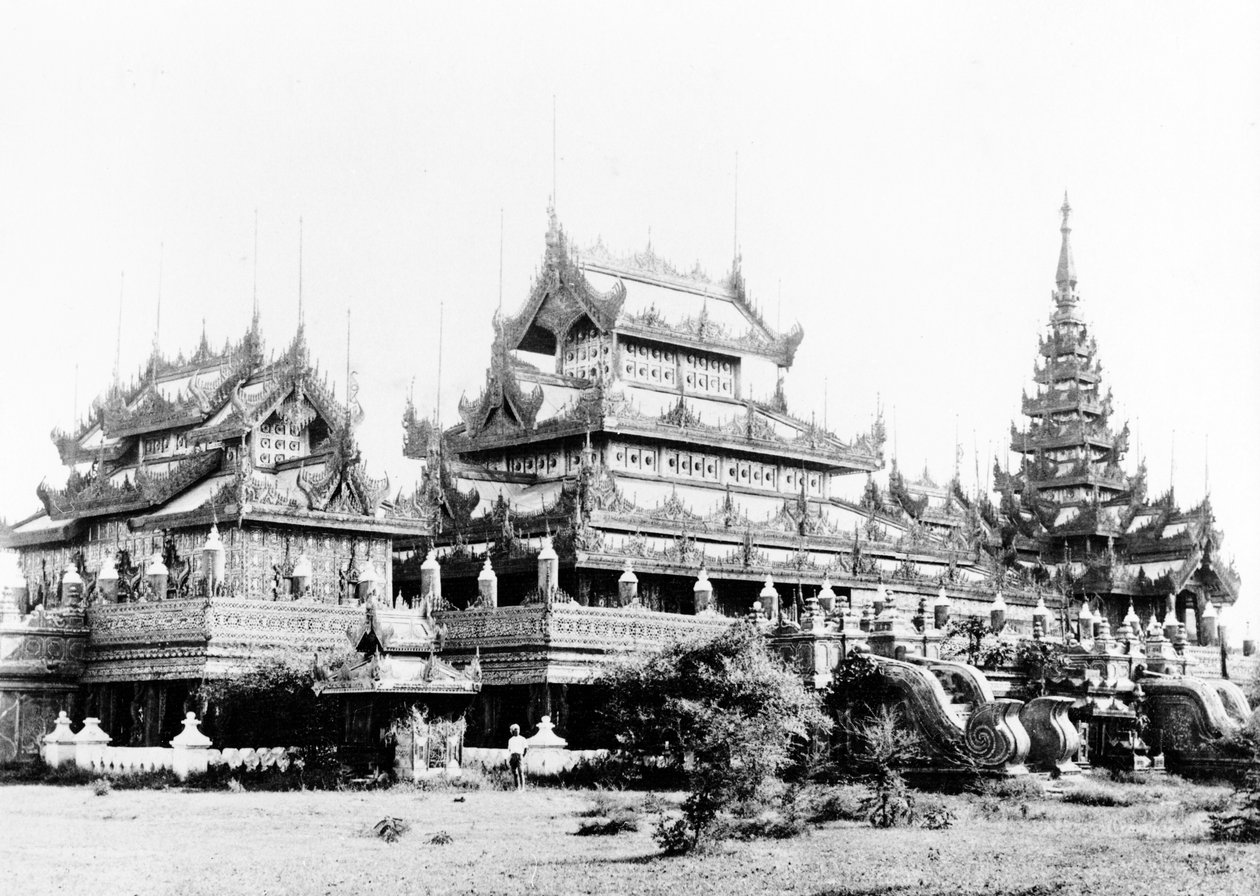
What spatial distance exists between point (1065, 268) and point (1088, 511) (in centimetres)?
1164

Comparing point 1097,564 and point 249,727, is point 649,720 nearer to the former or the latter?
point 249,727

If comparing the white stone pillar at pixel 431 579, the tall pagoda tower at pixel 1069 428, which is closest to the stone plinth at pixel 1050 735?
the white stone pillar at pixel 431 579

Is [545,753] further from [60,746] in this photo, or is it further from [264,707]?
[60,746]

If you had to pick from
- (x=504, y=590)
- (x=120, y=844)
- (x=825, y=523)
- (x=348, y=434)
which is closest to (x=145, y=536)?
(x=348, y=434)

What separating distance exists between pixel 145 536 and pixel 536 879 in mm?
25003

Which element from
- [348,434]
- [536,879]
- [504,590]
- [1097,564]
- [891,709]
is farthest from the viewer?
[1097,564]

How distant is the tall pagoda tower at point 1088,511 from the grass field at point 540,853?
3226 centimetres

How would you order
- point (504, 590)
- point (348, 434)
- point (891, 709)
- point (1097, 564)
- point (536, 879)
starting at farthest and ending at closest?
point (1097, 564) < point (504, 590) < point (348, 434) < point (891, 709) < point (536, 879)

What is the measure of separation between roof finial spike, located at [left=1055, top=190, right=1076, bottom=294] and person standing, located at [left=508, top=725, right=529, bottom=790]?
139 ft

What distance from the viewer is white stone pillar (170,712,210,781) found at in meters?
31.2

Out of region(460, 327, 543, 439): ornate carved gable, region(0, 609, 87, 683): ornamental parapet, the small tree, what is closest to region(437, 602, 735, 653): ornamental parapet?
the small tree

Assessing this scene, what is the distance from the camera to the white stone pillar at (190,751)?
102 ft

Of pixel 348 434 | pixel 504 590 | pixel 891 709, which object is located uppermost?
pixel 348 434

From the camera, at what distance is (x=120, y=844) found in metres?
21.6
